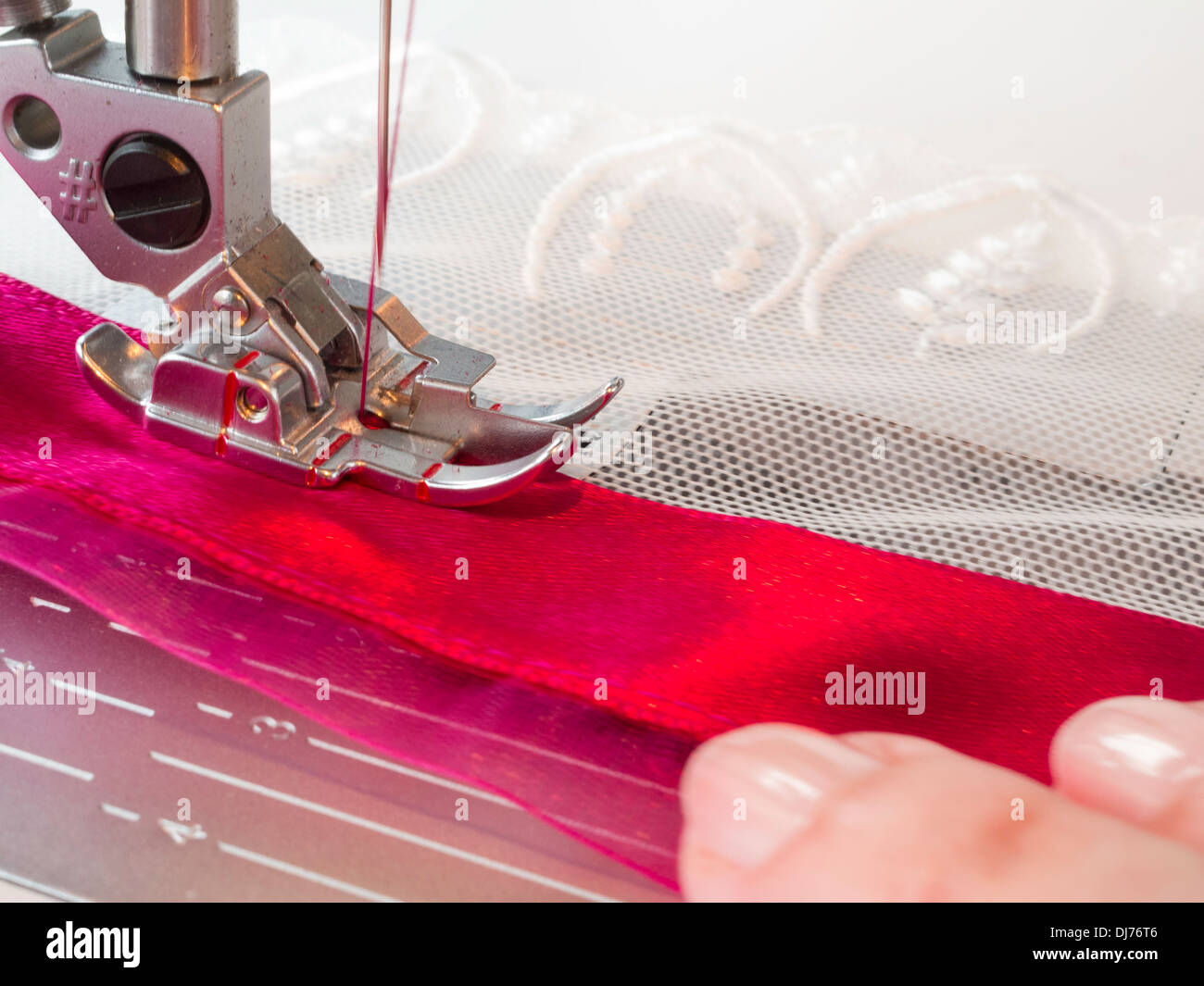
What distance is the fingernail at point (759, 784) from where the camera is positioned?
2.63 ft

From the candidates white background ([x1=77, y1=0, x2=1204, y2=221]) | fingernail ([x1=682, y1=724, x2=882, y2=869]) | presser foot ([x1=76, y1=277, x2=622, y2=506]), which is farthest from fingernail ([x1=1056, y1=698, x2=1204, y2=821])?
white background ([x1=77, y1=0, x2=1204, y2=221])

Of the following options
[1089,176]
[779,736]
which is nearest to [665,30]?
[1089,176]

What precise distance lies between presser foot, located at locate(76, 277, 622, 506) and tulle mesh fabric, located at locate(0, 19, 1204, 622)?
114 mm

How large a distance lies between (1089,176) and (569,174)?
649 millimetres

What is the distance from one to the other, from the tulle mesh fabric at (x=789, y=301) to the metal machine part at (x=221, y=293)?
14cm

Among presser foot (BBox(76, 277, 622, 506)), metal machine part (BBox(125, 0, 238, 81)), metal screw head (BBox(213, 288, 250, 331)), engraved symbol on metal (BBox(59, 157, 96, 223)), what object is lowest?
presser foot (BBox(76, 277, 622, 506))

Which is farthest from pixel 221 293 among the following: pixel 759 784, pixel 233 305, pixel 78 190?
pixel 759 784

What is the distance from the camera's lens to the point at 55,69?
93 centimetres

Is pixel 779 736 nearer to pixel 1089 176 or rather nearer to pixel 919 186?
pixel 919 186

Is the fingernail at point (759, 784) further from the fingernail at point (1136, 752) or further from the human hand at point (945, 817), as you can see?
the fingernail at point (1136, 752)

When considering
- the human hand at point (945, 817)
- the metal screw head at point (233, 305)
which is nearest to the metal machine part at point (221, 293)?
the metal screw head at point (233, 305)

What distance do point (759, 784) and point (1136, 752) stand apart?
0.24 m

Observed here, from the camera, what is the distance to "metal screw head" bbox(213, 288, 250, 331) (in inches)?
38.3

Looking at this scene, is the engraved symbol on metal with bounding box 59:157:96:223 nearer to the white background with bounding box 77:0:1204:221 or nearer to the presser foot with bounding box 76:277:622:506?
the presser foot with bounding box 76:277:622:506
